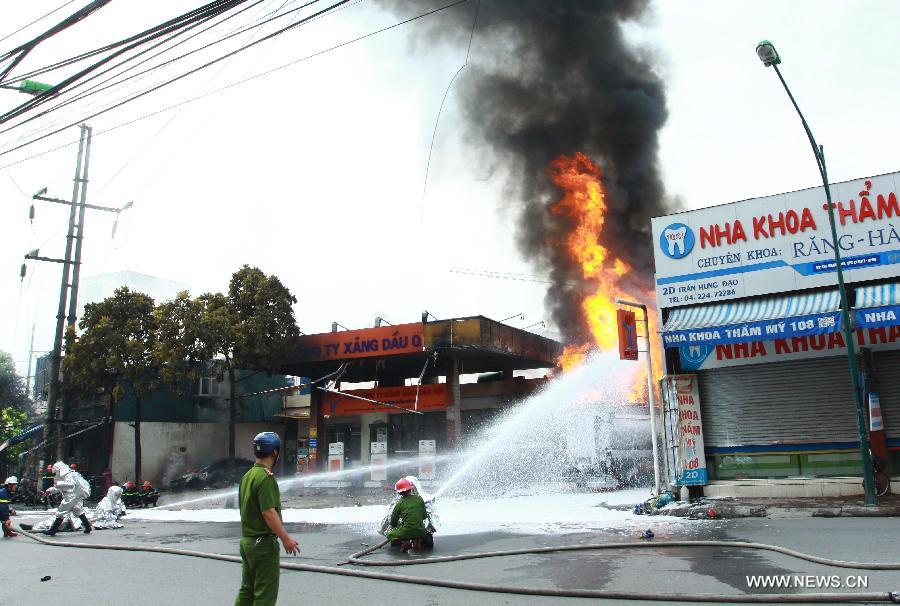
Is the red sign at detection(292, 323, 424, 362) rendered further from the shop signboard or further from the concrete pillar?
the shop signboard

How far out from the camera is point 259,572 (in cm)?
469

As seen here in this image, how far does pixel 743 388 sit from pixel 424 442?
13395mm

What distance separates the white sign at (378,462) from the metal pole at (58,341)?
1207cm

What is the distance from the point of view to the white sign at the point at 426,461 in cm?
2553

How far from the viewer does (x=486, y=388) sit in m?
30.4

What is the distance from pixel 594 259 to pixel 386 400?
11.0 metres

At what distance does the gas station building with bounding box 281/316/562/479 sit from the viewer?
90.1 ft

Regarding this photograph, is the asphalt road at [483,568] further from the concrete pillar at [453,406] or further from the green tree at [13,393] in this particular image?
the green tree at [13,393]

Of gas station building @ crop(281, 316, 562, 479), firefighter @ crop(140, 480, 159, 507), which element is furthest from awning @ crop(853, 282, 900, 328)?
firefighter @ crop(140, 480, 159, 507)

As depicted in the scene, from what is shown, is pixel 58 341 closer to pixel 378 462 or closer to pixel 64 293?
pixel 64 293

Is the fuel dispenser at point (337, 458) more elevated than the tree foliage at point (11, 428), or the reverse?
the tree foliage at point (11, 428)

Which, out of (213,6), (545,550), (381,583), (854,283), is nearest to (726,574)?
(545,550)

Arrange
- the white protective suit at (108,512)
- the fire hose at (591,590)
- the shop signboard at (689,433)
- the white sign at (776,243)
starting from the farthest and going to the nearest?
1. the white protective suit at (108,512)
2. the shop signboard at (689,433)
3. the white sign at (776,243)
4. the fire hose at (591,590)

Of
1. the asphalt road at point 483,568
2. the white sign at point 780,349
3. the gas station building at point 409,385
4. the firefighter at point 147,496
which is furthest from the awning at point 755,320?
the firefighter at point 147,496
